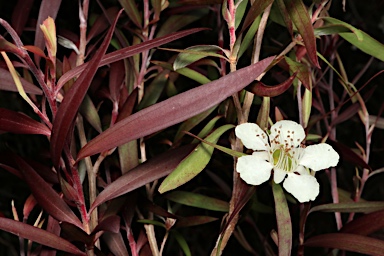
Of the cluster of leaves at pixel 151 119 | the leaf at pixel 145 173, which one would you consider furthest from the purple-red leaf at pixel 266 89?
the leaf at pixel 145 173

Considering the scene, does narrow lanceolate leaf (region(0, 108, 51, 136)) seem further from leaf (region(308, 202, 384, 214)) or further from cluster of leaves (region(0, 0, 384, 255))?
leaf (region(308, 202, 384, 214))

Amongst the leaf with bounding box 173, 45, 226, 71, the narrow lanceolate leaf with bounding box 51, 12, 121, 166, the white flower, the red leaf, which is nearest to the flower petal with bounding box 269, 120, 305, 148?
the white flower

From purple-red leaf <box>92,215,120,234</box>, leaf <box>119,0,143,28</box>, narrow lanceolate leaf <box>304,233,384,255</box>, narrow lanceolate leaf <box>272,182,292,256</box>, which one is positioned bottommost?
narrow lanceolate leaf <box>304,233,384,255</box>

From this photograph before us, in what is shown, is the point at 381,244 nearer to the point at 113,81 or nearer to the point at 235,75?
the point at 235,75

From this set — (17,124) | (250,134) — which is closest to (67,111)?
(17,124)

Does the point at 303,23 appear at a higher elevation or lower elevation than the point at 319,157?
higher

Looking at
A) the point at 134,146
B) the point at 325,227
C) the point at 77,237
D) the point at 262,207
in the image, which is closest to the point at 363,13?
the point at 325,227

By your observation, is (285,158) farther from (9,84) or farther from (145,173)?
(9,84)

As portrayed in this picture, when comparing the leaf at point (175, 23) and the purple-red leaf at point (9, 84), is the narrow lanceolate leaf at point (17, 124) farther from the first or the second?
the leaf at point (175, 23)
